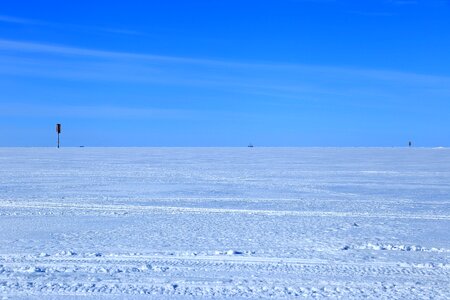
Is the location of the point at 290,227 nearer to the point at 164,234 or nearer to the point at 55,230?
the point at 164,234

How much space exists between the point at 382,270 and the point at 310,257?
0.98m

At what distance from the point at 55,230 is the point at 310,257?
14.3ft

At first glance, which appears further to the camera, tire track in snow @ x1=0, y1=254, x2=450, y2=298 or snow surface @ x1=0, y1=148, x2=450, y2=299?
snow surface @ x1=0, y1=148, x2=450, y2=299

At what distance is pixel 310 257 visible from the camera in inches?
256

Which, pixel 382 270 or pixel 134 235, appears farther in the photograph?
pixel 134 235

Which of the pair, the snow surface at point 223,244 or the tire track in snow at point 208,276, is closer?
the tire track in snow at point 208,276

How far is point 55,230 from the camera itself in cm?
822

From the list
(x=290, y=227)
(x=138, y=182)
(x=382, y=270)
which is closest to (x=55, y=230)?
(x=290, y=227)

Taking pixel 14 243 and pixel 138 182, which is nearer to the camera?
pixel 14 243

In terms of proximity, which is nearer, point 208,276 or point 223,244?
point 208,276

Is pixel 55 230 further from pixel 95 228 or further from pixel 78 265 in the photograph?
pixel 78 265

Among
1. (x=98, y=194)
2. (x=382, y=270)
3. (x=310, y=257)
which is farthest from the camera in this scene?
(x=98, y=194)

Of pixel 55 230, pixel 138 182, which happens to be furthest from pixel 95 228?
pixel 138 182

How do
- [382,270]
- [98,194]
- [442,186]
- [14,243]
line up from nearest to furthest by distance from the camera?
1. [382,270]
2. [14,243]
3. [98,194]
4. [442,186]
